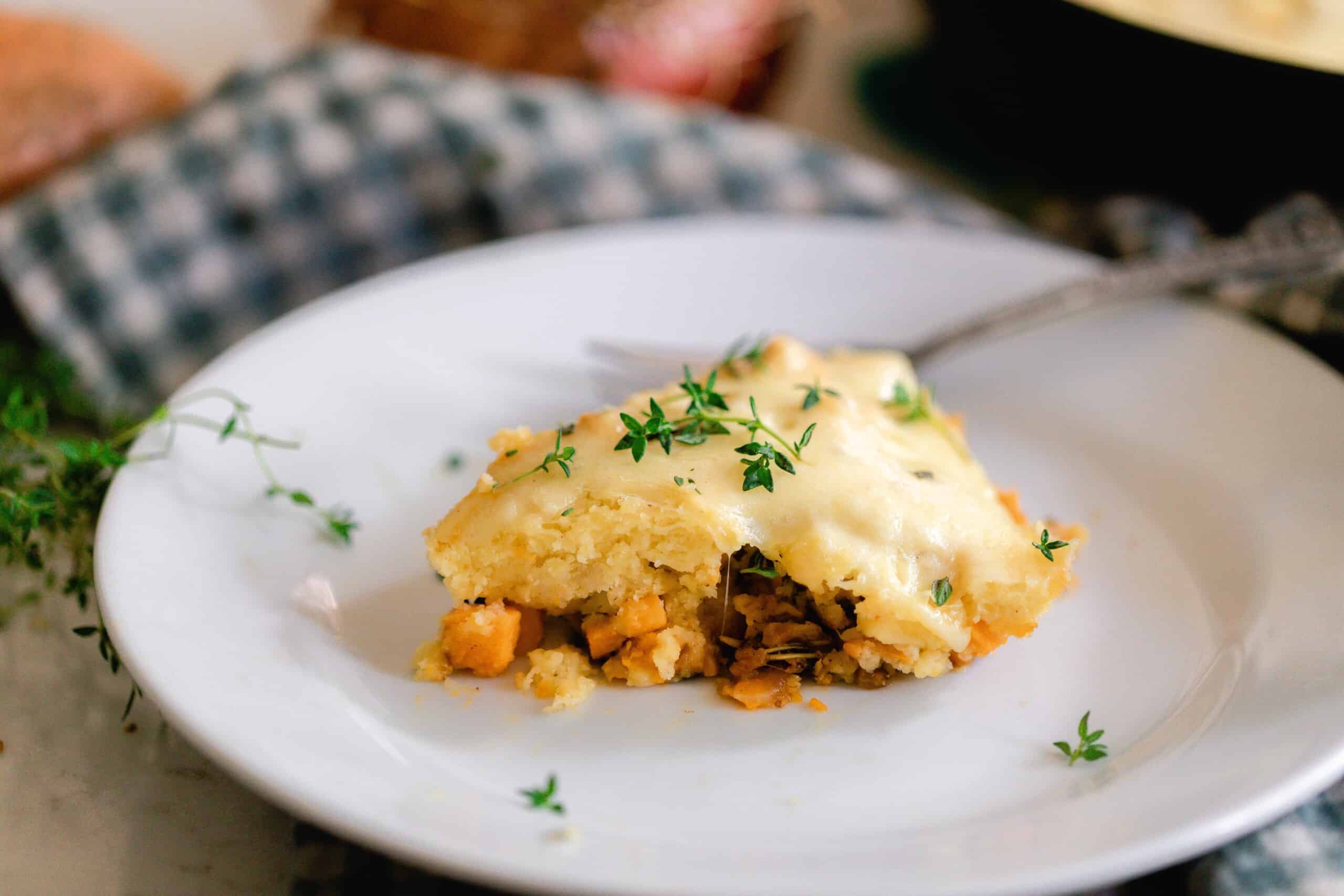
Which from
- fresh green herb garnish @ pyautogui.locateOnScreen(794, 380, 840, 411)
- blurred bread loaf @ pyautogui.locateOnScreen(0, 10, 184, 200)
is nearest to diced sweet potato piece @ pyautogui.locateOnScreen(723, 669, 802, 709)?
fresh green herb garnish @ pyautogui.locateOnScreen(794, 380, 840, 411)

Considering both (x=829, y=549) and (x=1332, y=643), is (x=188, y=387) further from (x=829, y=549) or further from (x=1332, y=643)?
(x=1332, y=643)

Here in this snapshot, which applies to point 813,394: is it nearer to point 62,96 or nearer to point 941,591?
point 941,591

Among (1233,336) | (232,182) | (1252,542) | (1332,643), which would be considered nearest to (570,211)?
(232,182)

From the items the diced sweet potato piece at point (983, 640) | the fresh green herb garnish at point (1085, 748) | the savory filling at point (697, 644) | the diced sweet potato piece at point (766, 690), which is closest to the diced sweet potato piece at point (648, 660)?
the savory filling at point (697, 644)

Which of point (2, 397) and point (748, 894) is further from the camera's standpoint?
point (2, 397)

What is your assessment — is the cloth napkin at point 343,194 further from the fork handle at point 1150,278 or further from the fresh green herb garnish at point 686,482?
the fresh green herb garnish at point 686,482

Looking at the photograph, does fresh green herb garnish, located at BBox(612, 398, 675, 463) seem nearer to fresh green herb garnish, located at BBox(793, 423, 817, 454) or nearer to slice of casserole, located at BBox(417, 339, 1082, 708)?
slice of casserole, located at BBox(417, 339, 1082, 708)

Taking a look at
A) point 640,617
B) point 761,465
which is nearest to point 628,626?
point 640,617
